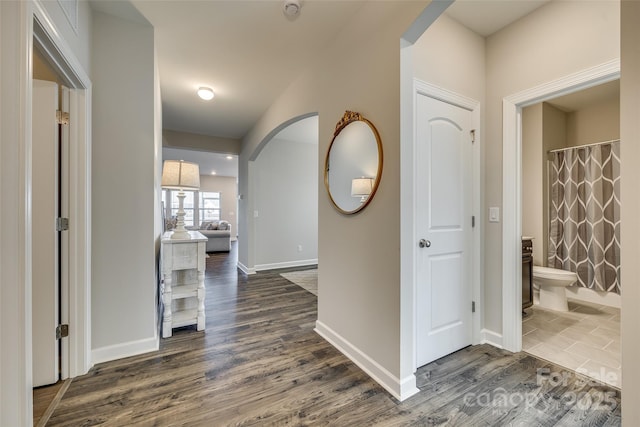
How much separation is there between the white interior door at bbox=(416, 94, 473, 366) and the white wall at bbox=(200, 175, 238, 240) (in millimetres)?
10209

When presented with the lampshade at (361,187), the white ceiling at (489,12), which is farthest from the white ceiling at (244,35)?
the lampshade at (361,187)

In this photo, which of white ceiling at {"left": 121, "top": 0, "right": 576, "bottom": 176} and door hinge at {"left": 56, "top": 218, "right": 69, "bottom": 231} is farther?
white ceiling at {"left": 121, "top": 0, "right": 576, "bottom": 176}

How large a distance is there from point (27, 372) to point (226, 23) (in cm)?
244

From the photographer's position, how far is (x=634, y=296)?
2.74 ft

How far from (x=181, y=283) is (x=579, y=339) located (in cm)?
377

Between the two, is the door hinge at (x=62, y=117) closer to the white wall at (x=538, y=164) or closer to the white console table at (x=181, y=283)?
the white console table at (x=181, y=283)

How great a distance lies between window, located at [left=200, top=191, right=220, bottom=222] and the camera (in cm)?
1061

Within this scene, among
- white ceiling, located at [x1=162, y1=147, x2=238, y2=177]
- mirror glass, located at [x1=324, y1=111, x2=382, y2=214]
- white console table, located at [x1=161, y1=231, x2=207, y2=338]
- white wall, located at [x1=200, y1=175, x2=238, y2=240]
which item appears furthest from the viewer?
white wall, located at [x1=200, y1=175, x2=238, y2=240]

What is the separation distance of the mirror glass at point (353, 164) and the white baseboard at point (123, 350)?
6.13 feet

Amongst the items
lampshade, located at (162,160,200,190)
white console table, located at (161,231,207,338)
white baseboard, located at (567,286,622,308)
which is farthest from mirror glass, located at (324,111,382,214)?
white baseboard, located at (567,286,622,308)

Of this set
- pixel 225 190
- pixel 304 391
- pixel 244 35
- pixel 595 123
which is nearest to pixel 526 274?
pixel 595 123

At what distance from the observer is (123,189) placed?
6.58ft

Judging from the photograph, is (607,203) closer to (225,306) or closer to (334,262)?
(334,262)

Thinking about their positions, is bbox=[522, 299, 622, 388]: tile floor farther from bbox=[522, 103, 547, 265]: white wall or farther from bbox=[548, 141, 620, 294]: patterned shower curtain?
bbox=[522, 103, 547, 265]: white wall
